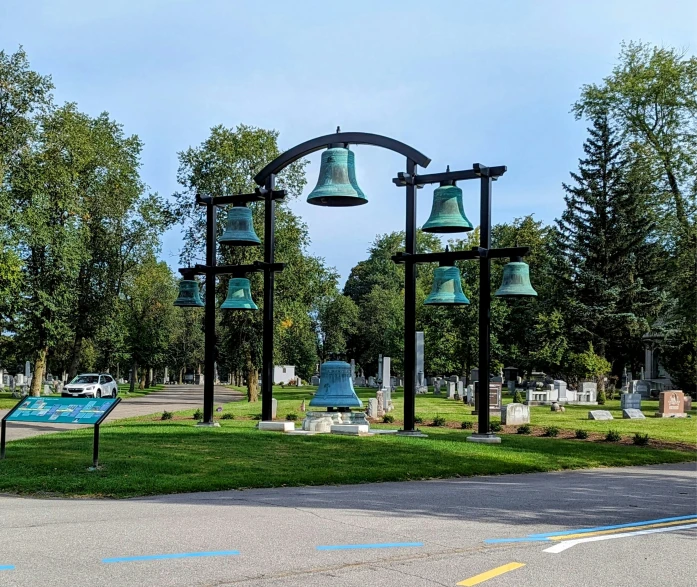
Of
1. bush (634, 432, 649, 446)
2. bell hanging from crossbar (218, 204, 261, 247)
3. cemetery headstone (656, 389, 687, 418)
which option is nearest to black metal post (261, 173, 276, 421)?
bell hanging from crossbar (218, 204, 261, 247)

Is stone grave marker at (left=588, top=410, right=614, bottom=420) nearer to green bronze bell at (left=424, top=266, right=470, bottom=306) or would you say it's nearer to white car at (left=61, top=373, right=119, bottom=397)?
green bronze bell at (left=424, top=266, right=470, bottom=306)

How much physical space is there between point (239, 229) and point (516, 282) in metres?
6.86

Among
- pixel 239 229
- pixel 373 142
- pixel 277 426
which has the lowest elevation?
pixel 277 426

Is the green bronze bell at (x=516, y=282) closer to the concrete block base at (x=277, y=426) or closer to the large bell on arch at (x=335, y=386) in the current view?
the large bell on arch at (x=335, y=386)

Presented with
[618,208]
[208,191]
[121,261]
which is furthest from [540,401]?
[121,261]

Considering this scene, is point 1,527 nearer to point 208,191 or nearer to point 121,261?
point 208,191

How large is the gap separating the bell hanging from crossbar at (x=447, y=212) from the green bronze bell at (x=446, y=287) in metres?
1.35

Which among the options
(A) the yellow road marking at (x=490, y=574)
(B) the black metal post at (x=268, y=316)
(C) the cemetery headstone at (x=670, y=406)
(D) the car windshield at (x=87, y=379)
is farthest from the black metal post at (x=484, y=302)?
(D) the car windshield at (x=87, y=379)

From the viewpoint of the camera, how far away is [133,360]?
7050 centimetres

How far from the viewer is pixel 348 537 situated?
810 cm

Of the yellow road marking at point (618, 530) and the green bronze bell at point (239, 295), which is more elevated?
the green bronze bell at point (239, 295)

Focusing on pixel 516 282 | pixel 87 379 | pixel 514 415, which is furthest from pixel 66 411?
pixel 87 379

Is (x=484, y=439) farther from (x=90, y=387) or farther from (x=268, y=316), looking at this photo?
(x=90, y=387)

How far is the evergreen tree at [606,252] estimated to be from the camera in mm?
51438
